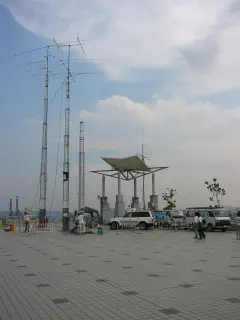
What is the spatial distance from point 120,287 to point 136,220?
26443 millimetres

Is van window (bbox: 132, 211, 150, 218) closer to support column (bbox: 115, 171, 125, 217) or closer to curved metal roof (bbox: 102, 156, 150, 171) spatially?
support column (bbox: 115, 171, 125, 217)

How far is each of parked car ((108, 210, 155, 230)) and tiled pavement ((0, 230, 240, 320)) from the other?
20818 mm

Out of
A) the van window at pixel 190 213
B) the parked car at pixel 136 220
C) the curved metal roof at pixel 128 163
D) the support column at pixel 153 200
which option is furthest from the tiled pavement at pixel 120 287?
the support column at pixel 153 200

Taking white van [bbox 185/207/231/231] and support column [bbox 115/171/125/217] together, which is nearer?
white van [bbox 185/207/231/231]

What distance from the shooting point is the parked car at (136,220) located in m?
34.0

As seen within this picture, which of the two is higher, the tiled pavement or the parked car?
the parked car

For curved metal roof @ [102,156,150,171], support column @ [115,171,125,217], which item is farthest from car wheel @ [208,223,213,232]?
curved metal roof @ [102,156,150,171]

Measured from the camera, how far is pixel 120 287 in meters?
8.02

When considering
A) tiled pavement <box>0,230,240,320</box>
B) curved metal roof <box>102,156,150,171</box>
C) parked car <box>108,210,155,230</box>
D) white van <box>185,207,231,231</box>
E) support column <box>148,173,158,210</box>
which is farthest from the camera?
support column <box>148,173,158,210</box>

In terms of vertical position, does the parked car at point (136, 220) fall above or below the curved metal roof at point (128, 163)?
below

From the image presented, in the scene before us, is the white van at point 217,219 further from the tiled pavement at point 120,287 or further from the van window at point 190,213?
the tiled pavement at point 120,287

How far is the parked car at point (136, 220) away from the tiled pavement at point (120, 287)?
20.8m

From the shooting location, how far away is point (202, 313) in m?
6.00

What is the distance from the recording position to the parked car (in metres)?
34.0
